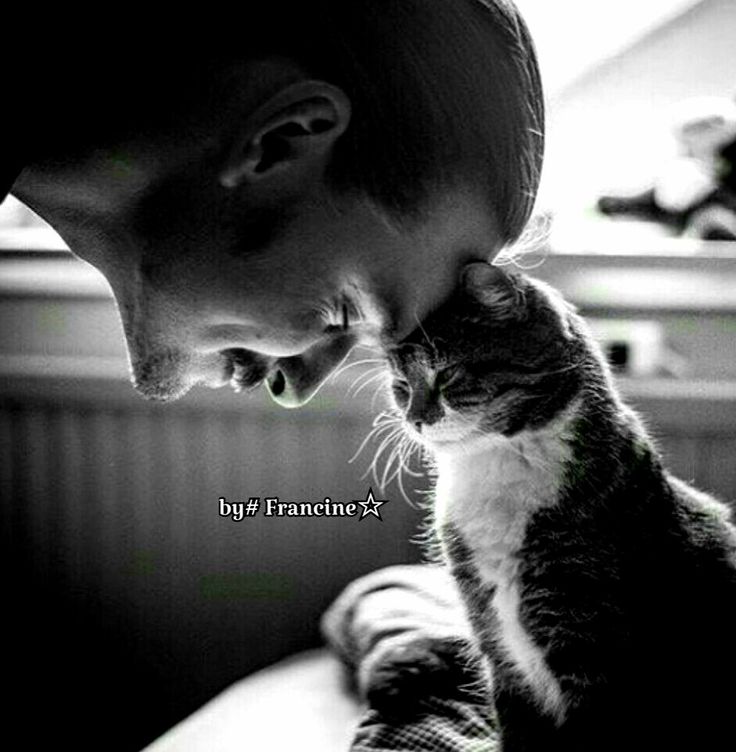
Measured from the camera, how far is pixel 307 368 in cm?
51

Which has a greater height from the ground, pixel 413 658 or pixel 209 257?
pixel 209 257

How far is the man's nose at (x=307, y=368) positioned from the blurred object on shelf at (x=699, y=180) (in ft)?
3.04

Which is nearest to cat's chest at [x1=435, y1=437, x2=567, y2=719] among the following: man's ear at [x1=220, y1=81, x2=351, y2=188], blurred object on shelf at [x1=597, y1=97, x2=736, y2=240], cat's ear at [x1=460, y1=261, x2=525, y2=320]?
cat's ear at [x1=460, y1=261, x2=525, y2=320]

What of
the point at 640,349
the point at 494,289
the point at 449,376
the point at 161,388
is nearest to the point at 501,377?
the point at 449,376

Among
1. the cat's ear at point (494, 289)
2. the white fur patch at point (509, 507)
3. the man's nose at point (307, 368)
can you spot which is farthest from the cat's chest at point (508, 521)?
the man's nose at point (307, 368)

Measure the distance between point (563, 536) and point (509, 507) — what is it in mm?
79

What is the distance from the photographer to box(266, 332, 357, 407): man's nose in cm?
50

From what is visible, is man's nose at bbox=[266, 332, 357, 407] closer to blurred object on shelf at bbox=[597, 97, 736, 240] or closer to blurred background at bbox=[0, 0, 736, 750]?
blurred background at bbox=[0, 0, 736, 750]

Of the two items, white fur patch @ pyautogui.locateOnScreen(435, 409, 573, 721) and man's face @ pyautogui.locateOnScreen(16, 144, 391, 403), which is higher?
man's face @ pyautogui.locateOnScreen(16, 144, 391, 403)

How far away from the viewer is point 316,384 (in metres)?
0.52

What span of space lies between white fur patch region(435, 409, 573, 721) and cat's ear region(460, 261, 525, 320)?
101 mm

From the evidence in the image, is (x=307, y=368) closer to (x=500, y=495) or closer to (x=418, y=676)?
(x=500, y=495)

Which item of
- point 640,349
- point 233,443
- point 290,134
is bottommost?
point 233,443

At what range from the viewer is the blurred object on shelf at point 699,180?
1.28 m
